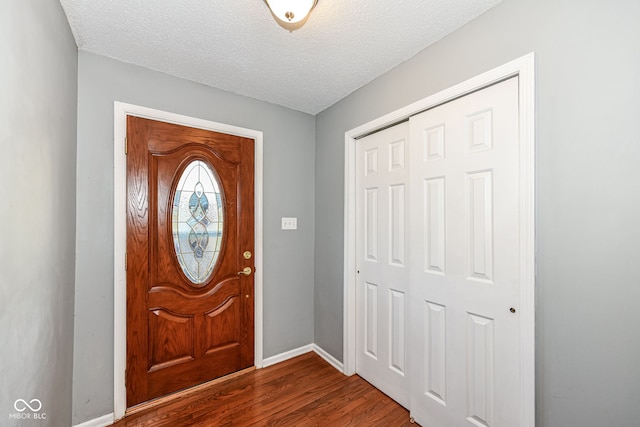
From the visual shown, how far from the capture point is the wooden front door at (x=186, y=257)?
6.23 ft

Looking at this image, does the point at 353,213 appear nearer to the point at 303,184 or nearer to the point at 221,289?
the point at 303,184

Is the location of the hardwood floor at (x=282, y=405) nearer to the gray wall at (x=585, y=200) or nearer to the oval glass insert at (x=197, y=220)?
the oval glass insert at (x=197, y=220)

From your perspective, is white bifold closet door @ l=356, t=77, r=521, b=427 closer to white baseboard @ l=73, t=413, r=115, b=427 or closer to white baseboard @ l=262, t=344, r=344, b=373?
white baseboard @ l=262, t=344, r=344, b=373

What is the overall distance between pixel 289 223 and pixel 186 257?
0.95m

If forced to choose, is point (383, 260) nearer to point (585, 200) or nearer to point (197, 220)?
point (585, 200)

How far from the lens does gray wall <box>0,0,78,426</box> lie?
32.1 inches

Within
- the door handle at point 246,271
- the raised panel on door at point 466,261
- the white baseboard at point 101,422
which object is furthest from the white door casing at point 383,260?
the white baseboard at point 101,422

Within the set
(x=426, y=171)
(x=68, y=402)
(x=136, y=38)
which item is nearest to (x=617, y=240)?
(x=426, y=171)

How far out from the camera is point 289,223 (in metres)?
2.63

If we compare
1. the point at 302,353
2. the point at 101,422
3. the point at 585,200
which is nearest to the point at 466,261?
the point at 585,200

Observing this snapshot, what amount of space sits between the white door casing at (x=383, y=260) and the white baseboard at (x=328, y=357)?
18 cm

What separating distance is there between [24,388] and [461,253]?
1.98 metres

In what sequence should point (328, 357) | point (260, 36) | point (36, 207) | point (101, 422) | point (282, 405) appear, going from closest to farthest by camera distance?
1. point (36, 207)
2. point (260, 36)
3. point (101, 422)
4. point (282, 405)
5. point (328, 357)

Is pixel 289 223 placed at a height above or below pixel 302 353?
above
